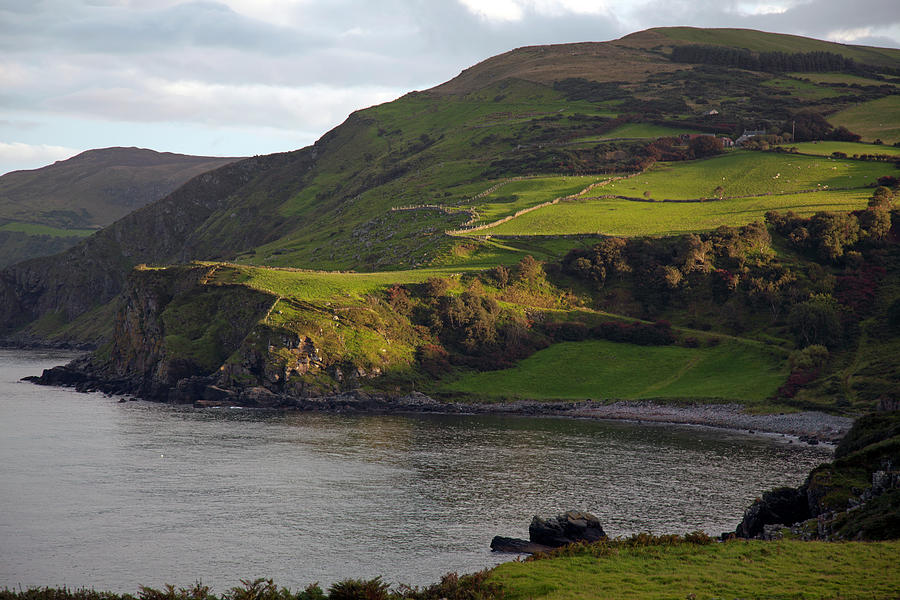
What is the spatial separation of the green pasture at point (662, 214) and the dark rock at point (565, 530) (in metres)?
101

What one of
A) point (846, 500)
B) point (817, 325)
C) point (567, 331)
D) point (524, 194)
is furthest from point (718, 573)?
point (524, 194)

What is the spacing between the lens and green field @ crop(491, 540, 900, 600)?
31.7 m

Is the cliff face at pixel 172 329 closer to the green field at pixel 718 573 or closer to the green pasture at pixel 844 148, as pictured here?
the green field at pixel 718 573

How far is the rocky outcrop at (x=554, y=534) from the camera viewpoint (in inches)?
2196

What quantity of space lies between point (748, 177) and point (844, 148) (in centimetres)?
3139

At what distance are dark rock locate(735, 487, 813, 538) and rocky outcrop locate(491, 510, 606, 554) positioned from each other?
9583 mm

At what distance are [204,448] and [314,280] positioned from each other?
53.1 m

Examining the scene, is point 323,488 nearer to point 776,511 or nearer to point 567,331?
point 776,511

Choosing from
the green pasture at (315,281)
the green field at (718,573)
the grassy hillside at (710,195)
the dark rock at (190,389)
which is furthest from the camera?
the grassy hillside at (710,195)

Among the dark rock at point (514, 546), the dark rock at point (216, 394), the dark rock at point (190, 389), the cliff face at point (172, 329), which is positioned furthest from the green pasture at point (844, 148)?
the dark rock at point (514, 546)

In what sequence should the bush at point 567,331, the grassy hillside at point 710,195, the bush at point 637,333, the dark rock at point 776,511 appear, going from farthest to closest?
the grassy hillside at point 710,195, the bush at point 567,331, the bush at point 637,333, the dark rock at point 776,511

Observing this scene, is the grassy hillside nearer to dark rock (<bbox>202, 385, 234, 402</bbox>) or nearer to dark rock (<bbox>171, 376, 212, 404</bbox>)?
dark rock (<bbox>202, 385, 234, 402</bbox>)

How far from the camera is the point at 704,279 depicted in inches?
5625

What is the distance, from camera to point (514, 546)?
55.7 meters
